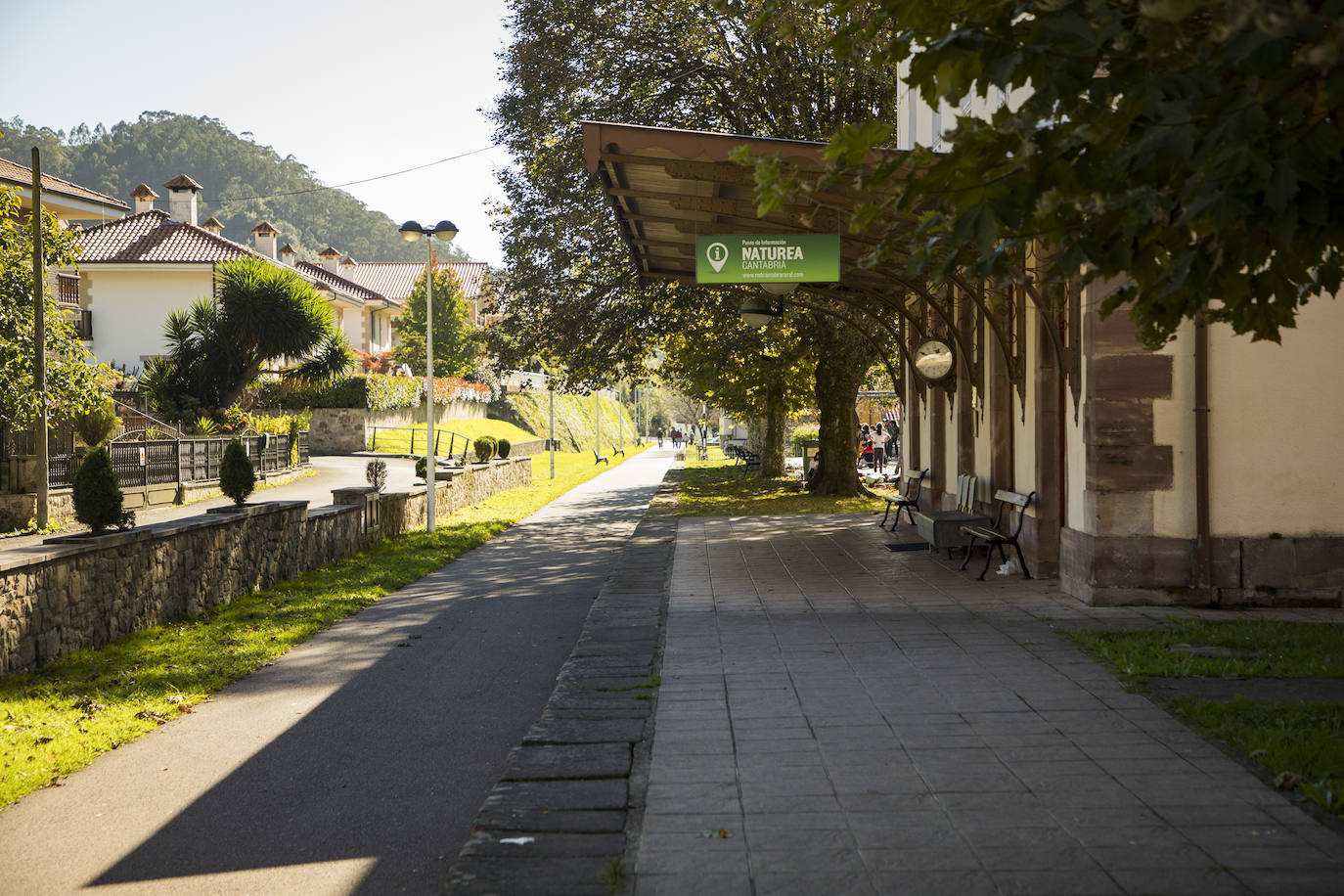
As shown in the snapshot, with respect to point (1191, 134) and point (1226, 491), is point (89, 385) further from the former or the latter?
point (1191, 134)

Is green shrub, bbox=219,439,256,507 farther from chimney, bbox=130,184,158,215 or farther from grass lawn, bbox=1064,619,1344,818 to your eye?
chimney, bbox=130,184,158,215

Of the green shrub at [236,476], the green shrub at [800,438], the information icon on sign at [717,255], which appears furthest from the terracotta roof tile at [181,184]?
the information icon on sign at [717,255]

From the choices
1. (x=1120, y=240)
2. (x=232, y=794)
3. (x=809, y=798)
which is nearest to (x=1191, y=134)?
(x=1120, y=240)

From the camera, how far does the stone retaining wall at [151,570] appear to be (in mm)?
7332

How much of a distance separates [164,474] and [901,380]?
15534mm

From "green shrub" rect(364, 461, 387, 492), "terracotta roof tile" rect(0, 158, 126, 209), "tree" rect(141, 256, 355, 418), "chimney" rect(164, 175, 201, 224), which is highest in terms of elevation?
"chimney" rect(164, 175, 201, 224)

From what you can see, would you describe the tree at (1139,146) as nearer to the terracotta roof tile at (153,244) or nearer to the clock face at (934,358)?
the clock face at (934,358)

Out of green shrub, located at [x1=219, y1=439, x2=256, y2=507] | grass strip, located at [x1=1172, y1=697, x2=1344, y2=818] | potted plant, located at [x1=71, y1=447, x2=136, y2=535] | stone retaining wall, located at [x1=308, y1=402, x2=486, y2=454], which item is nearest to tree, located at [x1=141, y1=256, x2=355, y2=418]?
stone retaining wall, located at [x1=308, y1=402, x2=486, y2=454]

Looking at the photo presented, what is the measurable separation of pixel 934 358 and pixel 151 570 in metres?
9.38

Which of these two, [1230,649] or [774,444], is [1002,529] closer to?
[1230,649]

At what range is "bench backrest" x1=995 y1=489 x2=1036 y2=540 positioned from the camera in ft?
35.9

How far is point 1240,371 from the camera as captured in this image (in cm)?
891

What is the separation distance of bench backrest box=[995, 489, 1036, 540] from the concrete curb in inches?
184

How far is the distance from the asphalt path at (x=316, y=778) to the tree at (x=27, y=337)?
42.4 feet
